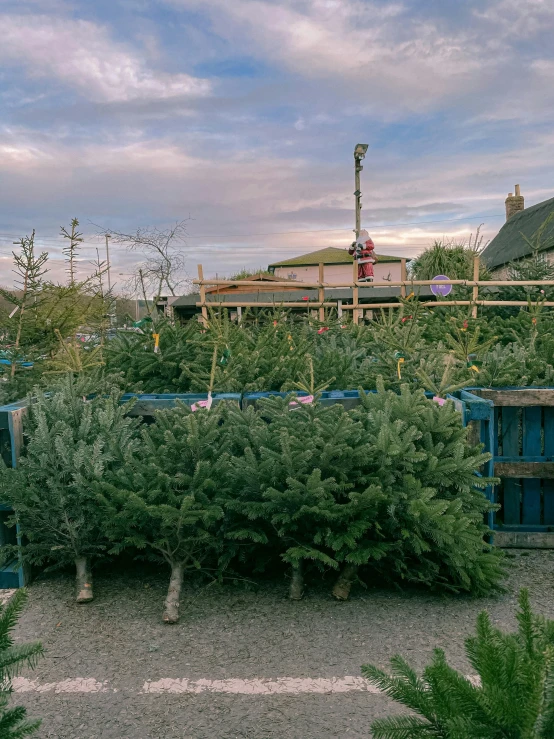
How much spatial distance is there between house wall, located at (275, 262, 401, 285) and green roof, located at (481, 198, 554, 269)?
20.1 ft

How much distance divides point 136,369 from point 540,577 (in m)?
4.07

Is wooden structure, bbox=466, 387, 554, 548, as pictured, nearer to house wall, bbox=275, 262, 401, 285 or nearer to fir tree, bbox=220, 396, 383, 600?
fir tree, bbox=220, 396, 383, 600

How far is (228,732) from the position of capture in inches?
116

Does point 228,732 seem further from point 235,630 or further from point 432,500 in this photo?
point 432,500

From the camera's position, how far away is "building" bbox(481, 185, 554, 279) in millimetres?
33344

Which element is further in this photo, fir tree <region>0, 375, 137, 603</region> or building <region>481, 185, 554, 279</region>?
building <region>481, 185, 554, 279</region>

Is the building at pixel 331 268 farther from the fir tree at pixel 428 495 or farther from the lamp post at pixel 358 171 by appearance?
the fir tree at pixel 428 495

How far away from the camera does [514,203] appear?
4572 centimetres

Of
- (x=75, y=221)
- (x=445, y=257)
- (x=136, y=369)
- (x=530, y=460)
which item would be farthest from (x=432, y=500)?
(x=445, y=257)

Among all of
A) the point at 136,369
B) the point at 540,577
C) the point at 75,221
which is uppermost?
the point at 75,221

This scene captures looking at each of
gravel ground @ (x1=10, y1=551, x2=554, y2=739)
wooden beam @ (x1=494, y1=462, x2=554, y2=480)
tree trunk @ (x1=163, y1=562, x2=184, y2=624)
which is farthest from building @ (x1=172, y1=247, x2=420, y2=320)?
tree trunk @ (x1=163, y1=562, x2=184, y2=624)

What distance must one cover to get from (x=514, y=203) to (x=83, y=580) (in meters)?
47.0

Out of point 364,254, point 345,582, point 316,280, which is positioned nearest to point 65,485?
point 345,582

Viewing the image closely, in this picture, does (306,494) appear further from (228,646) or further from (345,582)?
(228,646)
